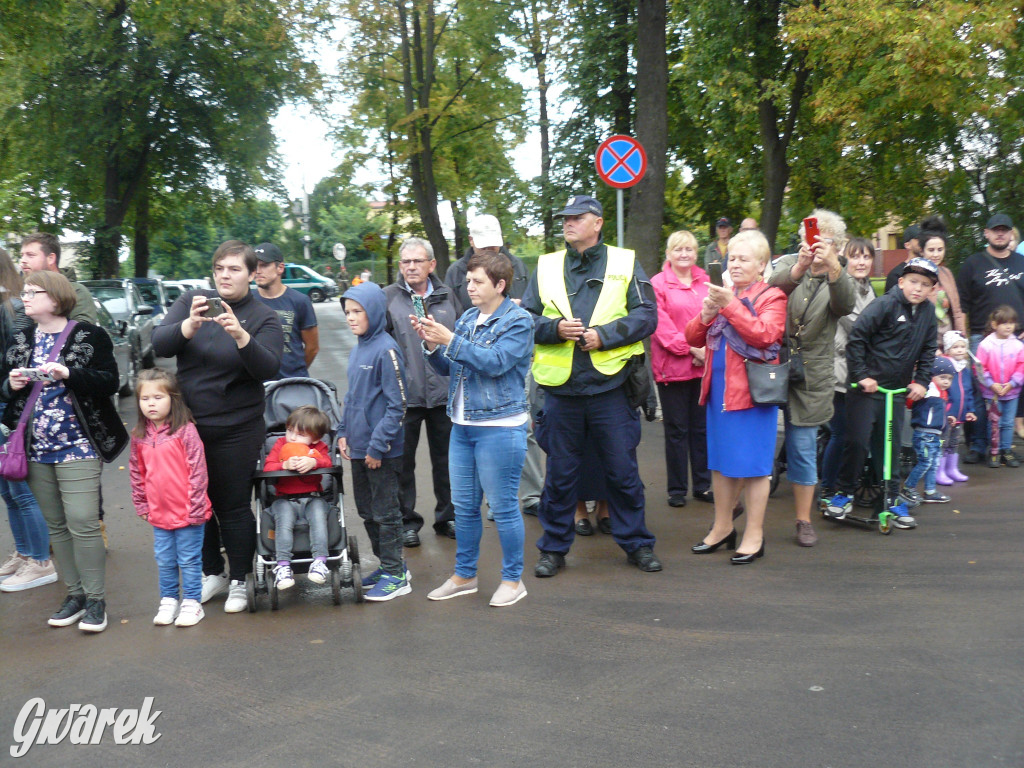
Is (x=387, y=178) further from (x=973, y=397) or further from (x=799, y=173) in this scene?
(x=973, y=397)

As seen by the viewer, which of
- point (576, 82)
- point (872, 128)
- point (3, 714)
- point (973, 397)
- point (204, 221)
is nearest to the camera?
point (3, 714)

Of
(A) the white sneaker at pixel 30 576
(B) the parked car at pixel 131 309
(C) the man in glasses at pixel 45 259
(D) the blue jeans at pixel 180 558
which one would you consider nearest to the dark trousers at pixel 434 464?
(D) the blue jeans at pixel 180 558

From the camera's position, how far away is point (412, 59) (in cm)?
2319

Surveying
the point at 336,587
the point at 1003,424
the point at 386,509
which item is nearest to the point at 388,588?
the point at 336,587

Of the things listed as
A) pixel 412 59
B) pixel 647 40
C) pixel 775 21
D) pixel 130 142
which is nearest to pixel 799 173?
pixel 775 21

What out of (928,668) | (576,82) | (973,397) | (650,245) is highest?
(576,82)

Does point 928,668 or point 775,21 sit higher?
point 775,21

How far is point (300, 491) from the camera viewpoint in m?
5.75

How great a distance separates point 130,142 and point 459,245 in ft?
32.0

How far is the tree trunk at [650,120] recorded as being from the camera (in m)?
12.5

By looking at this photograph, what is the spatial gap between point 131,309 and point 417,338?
12689 millimetres

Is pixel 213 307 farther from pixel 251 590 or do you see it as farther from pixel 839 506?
pixel 839 506

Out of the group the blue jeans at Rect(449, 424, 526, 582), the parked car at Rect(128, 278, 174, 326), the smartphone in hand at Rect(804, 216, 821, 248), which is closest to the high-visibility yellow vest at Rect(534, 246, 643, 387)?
the blue jeans at Rect(449, 424, 526, 582)

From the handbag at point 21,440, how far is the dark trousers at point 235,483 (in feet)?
2.83
